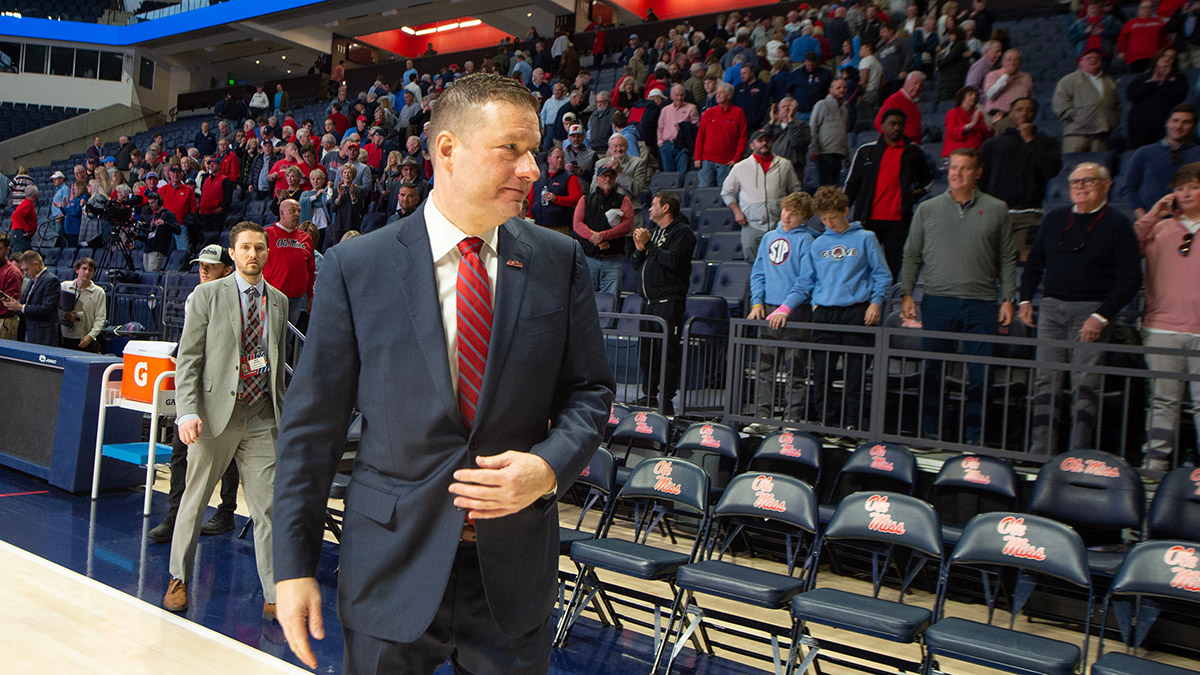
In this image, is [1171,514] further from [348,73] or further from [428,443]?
[348,73]

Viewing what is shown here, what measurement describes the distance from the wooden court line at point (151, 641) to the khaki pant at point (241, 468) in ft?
0.75

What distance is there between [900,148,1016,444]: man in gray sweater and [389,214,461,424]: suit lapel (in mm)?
→ 4360

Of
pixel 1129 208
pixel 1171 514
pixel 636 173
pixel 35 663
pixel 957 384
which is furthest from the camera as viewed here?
pixel 636 173

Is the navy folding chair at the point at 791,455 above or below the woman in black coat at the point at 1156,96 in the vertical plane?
below

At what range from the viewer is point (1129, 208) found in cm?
642

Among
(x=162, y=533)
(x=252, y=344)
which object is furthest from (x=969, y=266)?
(x=162, y=533)

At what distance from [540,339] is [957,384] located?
4.63m

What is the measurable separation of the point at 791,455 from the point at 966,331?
4.43 ft

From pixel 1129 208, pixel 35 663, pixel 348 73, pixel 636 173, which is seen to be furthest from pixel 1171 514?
pixel 348 73

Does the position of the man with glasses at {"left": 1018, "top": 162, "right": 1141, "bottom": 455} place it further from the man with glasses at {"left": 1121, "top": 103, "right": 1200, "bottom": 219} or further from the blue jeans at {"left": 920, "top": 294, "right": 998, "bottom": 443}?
the man with glasses at {"left": 1121, "top": 103, "right": 1200, "bottom": 219}

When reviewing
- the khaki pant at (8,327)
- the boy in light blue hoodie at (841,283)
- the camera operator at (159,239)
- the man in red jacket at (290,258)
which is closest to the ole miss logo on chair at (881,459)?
the boy in light blue hoodie at (841,283)

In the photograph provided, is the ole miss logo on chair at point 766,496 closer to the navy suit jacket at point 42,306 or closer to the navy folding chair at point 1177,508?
the navy folding chair at point 1177,508

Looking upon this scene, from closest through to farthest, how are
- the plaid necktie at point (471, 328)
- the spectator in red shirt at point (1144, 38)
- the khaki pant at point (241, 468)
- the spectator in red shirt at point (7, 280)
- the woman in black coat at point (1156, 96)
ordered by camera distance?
the plaid necktie at point (471, 328)
the khaki pant at point (241, 468)
the woman in black coat at point (1156, 96)
the spectator in red shirt at point (1144, 38)
the spectator in red shirt at point (7, 280)

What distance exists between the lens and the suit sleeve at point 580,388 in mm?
1537
